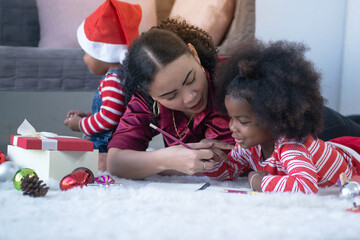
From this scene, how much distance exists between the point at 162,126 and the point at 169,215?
528 mm

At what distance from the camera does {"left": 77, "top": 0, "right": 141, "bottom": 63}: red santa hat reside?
4.89ft

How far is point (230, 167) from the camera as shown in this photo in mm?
1158

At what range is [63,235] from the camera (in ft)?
1.94

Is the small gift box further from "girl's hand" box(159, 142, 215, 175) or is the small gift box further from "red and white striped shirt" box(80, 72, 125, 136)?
"red and white striped shirt" box(80, 72, 125, 136)

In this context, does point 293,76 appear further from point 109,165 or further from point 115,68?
point 115,68

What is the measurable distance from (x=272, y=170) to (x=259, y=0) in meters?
1.39

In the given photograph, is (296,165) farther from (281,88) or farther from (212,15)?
(212,15)

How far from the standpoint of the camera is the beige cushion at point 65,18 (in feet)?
7.15

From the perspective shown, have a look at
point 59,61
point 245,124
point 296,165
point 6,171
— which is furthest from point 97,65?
point 296,165

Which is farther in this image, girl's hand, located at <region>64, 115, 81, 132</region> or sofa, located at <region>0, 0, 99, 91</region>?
sofa, located at <region>0, 0, 99, 91</region>

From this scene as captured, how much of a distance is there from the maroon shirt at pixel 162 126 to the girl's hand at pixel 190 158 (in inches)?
5.6

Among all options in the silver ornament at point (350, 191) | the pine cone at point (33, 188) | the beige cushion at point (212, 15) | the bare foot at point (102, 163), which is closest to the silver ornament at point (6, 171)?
the pine cone at point (33, 188)

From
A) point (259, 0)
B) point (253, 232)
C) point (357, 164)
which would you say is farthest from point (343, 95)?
point (253, 232)

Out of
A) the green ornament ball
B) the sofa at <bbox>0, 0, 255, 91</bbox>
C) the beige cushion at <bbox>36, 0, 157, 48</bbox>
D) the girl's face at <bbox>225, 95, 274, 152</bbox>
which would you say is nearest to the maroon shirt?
the girl's face at <bbox>225, 95, 274, 152</bbox>
